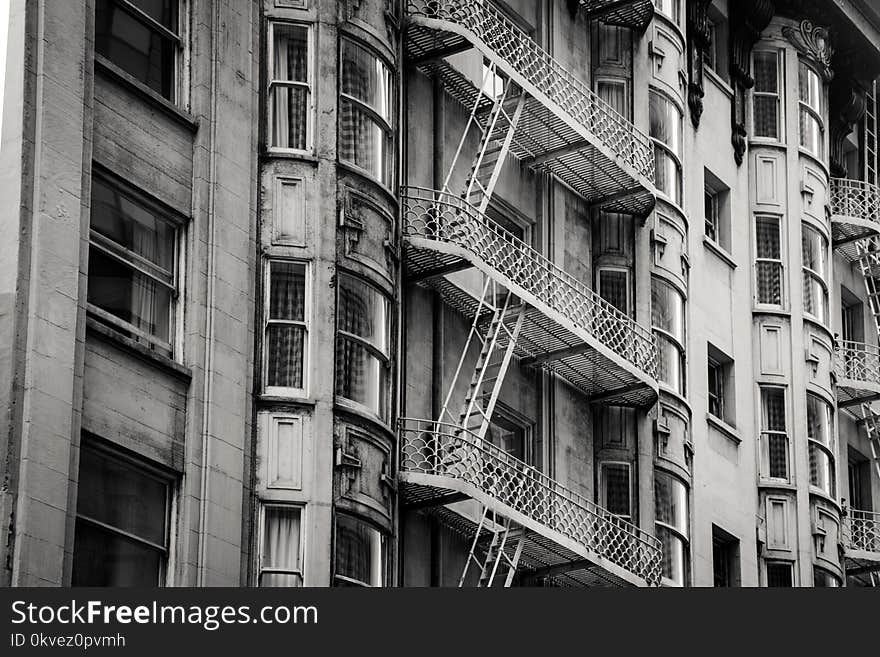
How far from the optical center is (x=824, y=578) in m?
45.3

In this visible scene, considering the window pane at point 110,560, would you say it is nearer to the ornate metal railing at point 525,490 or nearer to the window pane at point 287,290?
the window pane at point 287,290

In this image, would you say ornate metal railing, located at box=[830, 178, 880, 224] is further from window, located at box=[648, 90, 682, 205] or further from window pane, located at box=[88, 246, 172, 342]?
window pane, located at box=[88, 246, 172, 342]

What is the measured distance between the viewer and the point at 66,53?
28016 mm

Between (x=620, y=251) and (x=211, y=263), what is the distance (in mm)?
12336

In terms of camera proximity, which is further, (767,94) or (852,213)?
(852,213)

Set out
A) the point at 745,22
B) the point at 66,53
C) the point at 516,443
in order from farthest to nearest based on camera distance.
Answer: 1. the point at 745,22
2. the point at 516,443
3. the point at 66,53

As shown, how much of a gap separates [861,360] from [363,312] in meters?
19.8

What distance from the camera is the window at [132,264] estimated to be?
28641 millimetres

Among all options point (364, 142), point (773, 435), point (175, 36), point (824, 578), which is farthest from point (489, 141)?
point (824, 578)

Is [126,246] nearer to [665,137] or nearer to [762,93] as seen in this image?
[665,137]

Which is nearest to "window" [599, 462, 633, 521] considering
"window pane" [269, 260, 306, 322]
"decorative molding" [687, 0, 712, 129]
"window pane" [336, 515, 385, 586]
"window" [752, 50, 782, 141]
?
"window pane" [336, 515, 385, 586]

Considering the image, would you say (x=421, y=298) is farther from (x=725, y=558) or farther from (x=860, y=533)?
(x=860, y=533)

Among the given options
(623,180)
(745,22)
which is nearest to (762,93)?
(745,22)

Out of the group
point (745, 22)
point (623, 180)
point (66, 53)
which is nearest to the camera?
point (66, 53)
